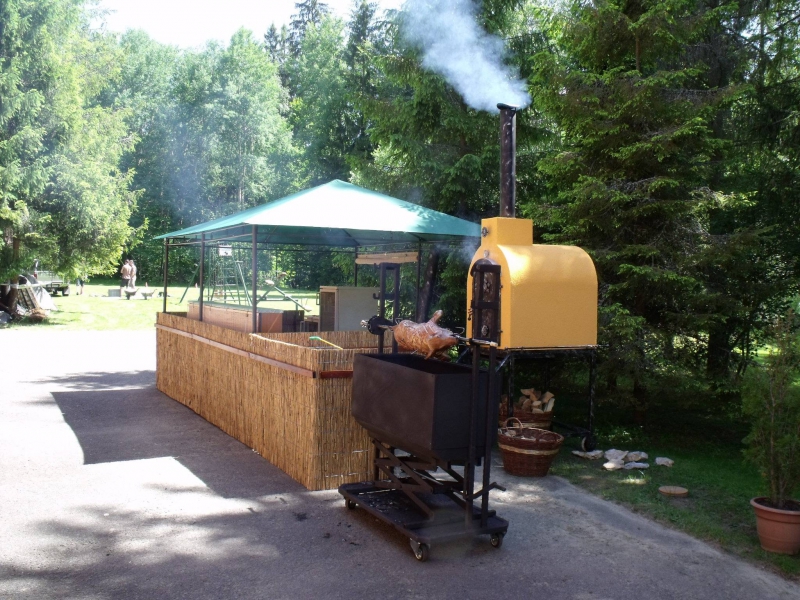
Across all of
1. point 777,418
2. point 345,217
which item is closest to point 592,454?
point 777,418

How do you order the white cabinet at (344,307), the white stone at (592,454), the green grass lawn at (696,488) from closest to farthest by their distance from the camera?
1. the green grass lawn at (696,488)
2. the white stone at (592,454)
3. the white cabinet at (344,307)

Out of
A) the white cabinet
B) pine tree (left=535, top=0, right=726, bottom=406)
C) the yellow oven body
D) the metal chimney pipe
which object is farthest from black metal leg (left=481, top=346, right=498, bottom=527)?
the white cabinet

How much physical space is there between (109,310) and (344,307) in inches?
681

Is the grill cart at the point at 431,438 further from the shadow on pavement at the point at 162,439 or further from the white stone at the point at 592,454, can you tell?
the white stone at the point at 592,454

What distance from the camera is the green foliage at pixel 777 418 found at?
15.6 ft

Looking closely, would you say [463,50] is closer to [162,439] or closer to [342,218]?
[342,218]

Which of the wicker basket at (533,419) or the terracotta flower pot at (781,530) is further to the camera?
the wicker basket at (533,419)

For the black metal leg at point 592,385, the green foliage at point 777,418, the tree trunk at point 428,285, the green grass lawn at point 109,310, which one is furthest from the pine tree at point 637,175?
the green grass lawn at point 109,310

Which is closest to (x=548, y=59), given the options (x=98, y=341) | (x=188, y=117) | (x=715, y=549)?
(x=715, y=549)

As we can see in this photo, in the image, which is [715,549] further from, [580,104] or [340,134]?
[340,134]

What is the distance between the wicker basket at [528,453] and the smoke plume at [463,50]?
17.9 feet

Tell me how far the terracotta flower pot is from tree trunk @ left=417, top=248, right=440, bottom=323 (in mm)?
6598

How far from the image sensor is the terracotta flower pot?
4.64m

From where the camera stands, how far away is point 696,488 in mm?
6207
